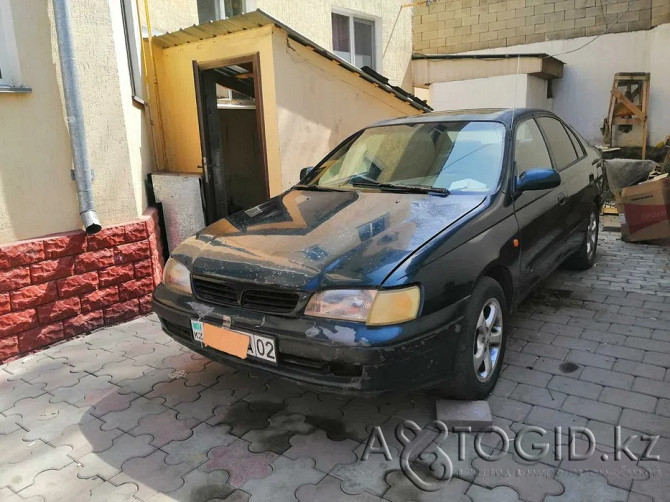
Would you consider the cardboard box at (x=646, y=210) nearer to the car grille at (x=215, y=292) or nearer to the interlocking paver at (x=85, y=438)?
the car grille at (x=215, y=292)

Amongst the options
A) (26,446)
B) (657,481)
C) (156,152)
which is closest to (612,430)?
(657,481)

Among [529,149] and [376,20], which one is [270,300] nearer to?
[529,149]

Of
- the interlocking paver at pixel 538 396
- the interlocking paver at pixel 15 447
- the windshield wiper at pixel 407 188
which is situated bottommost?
the interlocking paver at pixel 15 447

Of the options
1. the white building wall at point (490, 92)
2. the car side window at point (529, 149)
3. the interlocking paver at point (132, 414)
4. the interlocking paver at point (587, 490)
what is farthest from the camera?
the white building wall at point (490, 92)

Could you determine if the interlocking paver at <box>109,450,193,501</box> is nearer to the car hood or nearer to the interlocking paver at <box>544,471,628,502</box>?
the car hood

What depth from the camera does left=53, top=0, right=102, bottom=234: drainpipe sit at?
3959 mm

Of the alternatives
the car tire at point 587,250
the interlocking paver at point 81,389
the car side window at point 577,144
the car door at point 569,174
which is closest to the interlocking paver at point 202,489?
the interlocking paver at point 81,389

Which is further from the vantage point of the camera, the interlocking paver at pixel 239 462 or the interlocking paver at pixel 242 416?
the interlocking paver at pixel 242 416

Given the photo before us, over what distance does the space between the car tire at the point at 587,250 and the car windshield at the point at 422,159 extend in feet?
6.75

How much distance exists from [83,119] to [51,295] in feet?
4.57

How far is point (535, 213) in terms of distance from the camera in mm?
3676

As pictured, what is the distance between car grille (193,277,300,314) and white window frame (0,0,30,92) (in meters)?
2.20

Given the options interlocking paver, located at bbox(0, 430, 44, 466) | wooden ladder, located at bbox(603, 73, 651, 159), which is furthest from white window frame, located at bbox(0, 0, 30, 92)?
wooden ladder, located at bbox(603, 73, 651, 159)

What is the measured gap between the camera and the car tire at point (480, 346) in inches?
109
